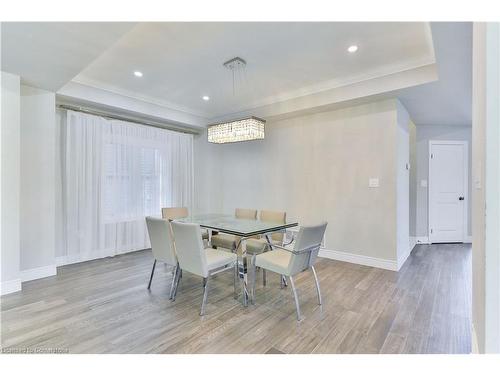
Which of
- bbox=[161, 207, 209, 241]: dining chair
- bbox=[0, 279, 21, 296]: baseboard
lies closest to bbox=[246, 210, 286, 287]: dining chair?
bbox=[161, 207, 209, 241]: dining chair

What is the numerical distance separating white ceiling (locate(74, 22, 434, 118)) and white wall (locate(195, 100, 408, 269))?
632 millimetres

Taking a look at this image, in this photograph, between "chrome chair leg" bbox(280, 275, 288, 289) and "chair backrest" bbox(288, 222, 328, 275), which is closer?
"chair backrest" bbox(288, 222, 328, 275)

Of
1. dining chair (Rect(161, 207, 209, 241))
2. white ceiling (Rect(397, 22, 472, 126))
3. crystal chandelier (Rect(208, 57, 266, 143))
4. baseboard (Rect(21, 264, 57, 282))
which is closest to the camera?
white ceiling (Rect(397, 22, 472, 126))

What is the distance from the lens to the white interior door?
192 inches

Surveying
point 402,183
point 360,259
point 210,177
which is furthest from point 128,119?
point 402,183

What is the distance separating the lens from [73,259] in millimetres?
3643

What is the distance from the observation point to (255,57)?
9.09ft

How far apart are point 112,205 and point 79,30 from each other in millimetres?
2838

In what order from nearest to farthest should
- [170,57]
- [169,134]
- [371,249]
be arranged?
[170,57] < [371,249] < [169,134]

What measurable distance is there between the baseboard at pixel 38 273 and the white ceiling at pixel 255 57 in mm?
2500

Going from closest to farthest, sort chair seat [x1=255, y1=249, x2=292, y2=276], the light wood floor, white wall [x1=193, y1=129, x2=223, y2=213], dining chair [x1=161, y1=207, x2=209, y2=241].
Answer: the light wood floor < chair seat [x1=255, y1=249, x2=292, y2=276] < dining chair [x1=161, y1=207, x2=209, y2=241] < white wall [x1=193, y1=129, x2=223, y2=213]

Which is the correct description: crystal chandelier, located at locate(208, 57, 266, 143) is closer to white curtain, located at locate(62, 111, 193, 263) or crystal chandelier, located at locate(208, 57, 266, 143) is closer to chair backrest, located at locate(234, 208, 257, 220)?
chair backrest, located at locate(234, 208, 257, 220)
